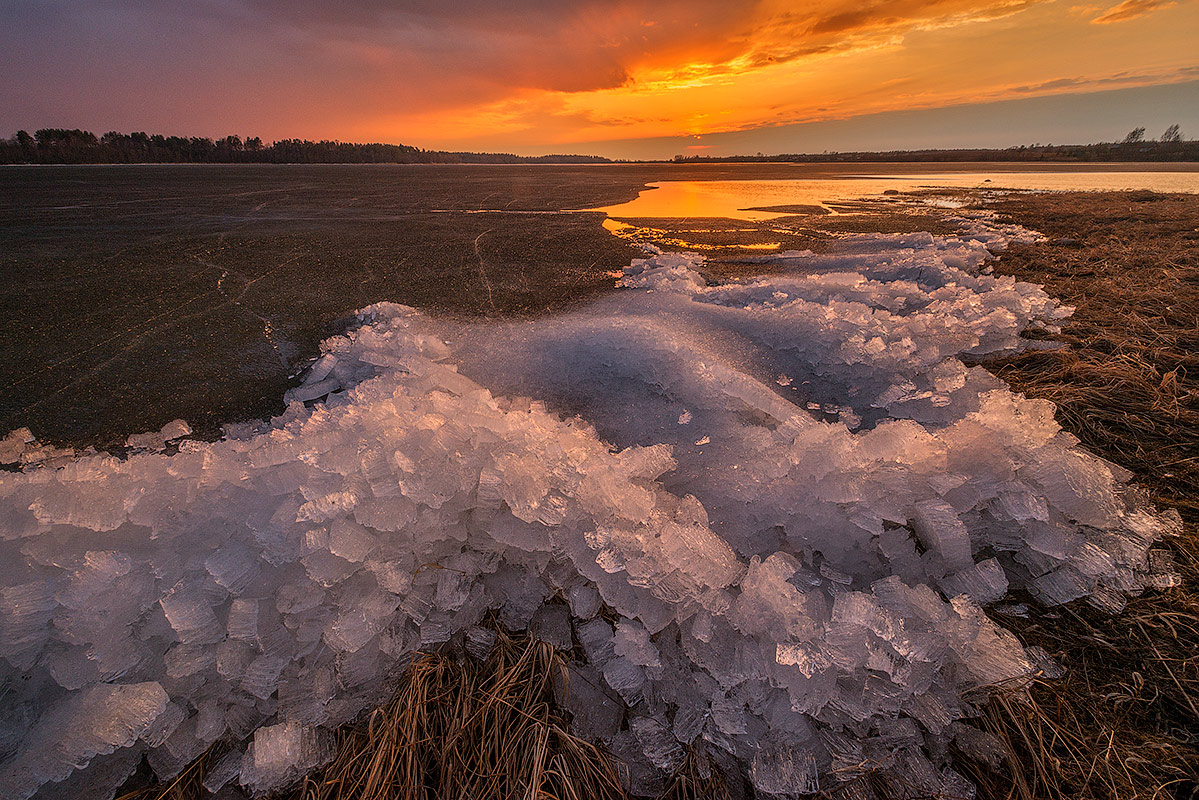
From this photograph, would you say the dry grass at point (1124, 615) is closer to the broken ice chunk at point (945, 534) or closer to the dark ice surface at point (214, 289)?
the broken ice chunk at point (945, 534)

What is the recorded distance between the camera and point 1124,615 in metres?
1.16

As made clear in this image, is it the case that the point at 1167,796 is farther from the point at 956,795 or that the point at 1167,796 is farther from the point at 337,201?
the point at 337,201

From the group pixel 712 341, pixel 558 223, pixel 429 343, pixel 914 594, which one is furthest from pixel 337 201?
pixel 914 594

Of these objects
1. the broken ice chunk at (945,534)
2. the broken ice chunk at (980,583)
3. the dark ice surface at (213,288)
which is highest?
the dark ice surface at (213,288)

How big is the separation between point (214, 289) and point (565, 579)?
417 cm

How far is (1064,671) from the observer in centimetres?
108

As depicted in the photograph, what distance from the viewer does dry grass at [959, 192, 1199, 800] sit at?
3.03ft

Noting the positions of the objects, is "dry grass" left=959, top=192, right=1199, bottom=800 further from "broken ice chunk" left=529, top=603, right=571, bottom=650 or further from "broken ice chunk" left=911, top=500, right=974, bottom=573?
"broken ice chunk" left=529, top=603, right=571, bottom=650

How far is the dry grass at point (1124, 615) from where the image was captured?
0.92 meters

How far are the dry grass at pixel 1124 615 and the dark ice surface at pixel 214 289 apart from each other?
3.09m

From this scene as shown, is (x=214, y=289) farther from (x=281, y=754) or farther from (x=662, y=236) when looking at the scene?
(x=662, y=236)

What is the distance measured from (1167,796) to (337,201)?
11773 mm

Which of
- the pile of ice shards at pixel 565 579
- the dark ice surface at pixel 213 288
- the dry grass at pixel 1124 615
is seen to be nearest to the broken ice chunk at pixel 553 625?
the pile of ice shards at pixel 565 579

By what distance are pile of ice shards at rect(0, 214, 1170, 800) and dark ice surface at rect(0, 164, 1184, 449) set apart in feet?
1.76
